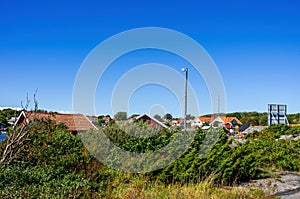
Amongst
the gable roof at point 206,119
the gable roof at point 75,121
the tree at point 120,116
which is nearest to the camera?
the tree at point 120,116

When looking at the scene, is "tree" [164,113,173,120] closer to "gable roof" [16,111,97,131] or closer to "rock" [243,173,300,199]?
"gable roof" [16,111,97,131]

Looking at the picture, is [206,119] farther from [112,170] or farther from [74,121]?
[112,170]

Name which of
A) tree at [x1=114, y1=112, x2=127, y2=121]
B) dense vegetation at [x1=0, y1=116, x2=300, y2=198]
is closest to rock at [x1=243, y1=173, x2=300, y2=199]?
dense vegetation at [x1=0, y1=116, x2=300, y2=198]

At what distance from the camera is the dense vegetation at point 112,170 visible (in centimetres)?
603

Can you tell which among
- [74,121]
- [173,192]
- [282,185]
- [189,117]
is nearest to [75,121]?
[74,121]

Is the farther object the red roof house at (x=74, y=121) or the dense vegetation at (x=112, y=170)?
the red roof house at (x=74, y=121)

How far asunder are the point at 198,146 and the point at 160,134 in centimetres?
99

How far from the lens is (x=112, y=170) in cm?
789

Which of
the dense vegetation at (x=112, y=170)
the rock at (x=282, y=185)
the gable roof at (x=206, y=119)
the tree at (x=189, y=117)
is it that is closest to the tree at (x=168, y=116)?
the tree at (x=189, y=117)

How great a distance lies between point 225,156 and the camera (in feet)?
27.5

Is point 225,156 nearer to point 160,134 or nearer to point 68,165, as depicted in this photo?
point 160,134

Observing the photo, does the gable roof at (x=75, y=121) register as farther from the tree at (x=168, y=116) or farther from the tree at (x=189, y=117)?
the tree at (x=189, y=117)

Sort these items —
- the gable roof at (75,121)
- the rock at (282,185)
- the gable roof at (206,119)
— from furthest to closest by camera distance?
the gable roof at (206,119), the gable roof at (75,121), the rock at (282,185)

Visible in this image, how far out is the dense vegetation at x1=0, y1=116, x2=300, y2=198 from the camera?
6.03m
